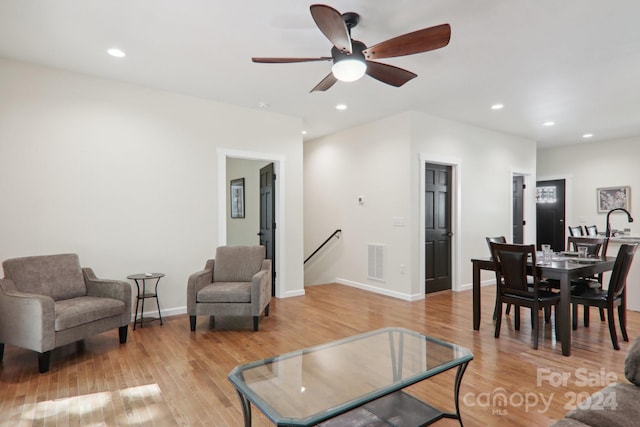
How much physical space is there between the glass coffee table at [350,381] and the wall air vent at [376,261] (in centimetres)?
308

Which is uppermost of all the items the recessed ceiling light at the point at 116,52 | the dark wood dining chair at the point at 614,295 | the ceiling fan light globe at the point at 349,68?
the recessed ceiling light at the point at 116,52

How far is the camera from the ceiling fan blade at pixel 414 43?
7.40 feet

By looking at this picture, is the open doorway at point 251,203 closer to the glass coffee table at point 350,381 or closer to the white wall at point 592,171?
the glass coffee table at point 350,381

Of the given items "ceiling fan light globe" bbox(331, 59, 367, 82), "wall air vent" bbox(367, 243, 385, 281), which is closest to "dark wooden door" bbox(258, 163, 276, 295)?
"wall air vent" bbox(367, 243, 385, 281)

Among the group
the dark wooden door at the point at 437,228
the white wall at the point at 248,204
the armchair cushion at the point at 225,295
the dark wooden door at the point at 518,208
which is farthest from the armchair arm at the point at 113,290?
the dark wooden door at the point at 518,208

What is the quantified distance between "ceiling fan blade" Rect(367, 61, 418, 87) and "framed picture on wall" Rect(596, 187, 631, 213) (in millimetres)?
6809

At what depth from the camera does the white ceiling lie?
2.64 m

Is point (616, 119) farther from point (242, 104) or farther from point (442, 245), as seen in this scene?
point (242, 104)

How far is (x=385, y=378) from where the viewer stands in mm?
1977

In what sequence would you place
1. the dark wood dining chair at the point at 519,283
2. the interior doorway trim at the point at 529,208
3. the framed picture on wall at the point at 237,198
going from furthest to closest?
the framed picture on wall at the point at 237,198
the interior doorway trim at the point at 529,208
the dark wood dining chair at the point at 519,283

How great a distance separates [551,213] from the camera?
8.28m

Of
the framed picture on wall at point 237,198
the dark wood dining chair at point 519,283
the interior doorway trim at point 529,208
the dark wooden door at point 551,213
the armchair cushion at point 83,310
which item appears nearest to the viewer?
the armchair cushion at point 83,310

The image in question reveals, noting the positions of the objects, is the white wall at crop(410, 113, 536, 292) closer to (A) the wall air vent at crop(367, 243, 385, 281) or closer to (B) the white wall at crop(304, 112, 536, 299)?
(B) the white wall at crop(304, 112, 536, 299)

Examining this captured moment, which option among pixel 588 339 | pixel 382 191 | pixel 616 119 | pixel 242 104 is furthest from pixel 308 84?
pixel 616 119
